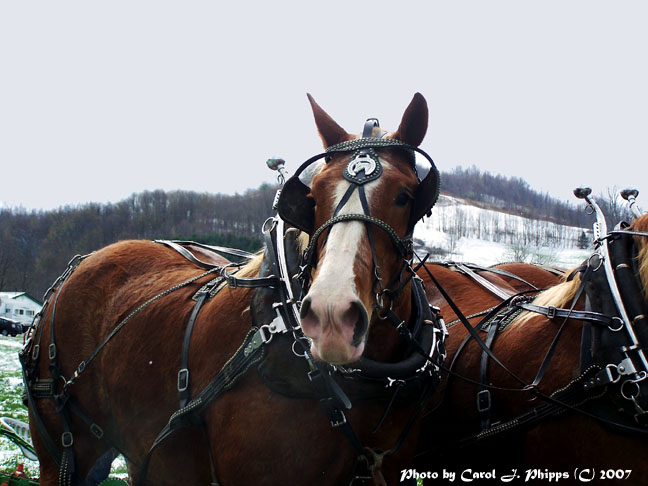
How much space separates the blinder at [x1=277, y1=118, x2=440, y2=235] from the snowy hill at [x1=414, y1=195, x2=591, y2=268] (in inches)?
2891

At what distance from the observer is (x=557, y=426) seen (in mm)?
2635

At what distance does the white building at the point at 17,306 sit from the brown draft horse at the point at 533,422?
174 ft

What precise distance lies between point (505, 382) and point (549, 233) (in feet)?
320

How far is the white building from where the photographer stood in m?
48.7

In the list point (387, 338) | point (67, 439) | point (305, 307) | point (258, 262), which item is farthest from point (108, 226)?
point (305, 307)

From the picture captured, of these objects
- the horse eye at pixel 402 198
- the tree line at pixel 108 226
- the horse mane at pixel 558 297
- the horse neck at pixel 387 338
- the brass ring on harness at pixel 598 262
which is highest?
the horse eye at pixel 402 198

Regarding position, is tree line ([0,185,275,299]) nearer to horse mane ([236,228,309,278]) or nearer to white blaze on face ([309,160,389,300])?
horse mane ([236,228,309,278])

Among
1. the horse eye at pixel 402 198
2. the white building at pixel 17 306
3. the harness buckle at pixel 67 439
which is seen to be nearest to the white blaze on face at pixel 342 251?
the horse eye at pixel 402 198

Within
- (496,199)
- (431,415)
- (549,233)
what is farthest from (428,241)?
(431,415)

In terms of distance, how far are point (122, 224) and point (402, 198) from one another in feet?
258

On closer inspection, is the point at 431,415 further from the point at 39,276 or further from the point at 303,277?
the point at 39,276

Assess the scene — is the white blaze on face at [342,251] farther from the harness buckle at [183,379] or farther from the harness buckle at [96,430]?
the harness buckle at [96,430]

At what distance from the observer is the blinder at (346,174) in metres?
2.36

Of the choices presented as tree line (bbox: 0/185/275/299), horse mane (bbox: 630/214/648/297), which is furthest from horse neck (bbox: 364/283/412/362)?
tree line (bbox: 0/185/275/299)
